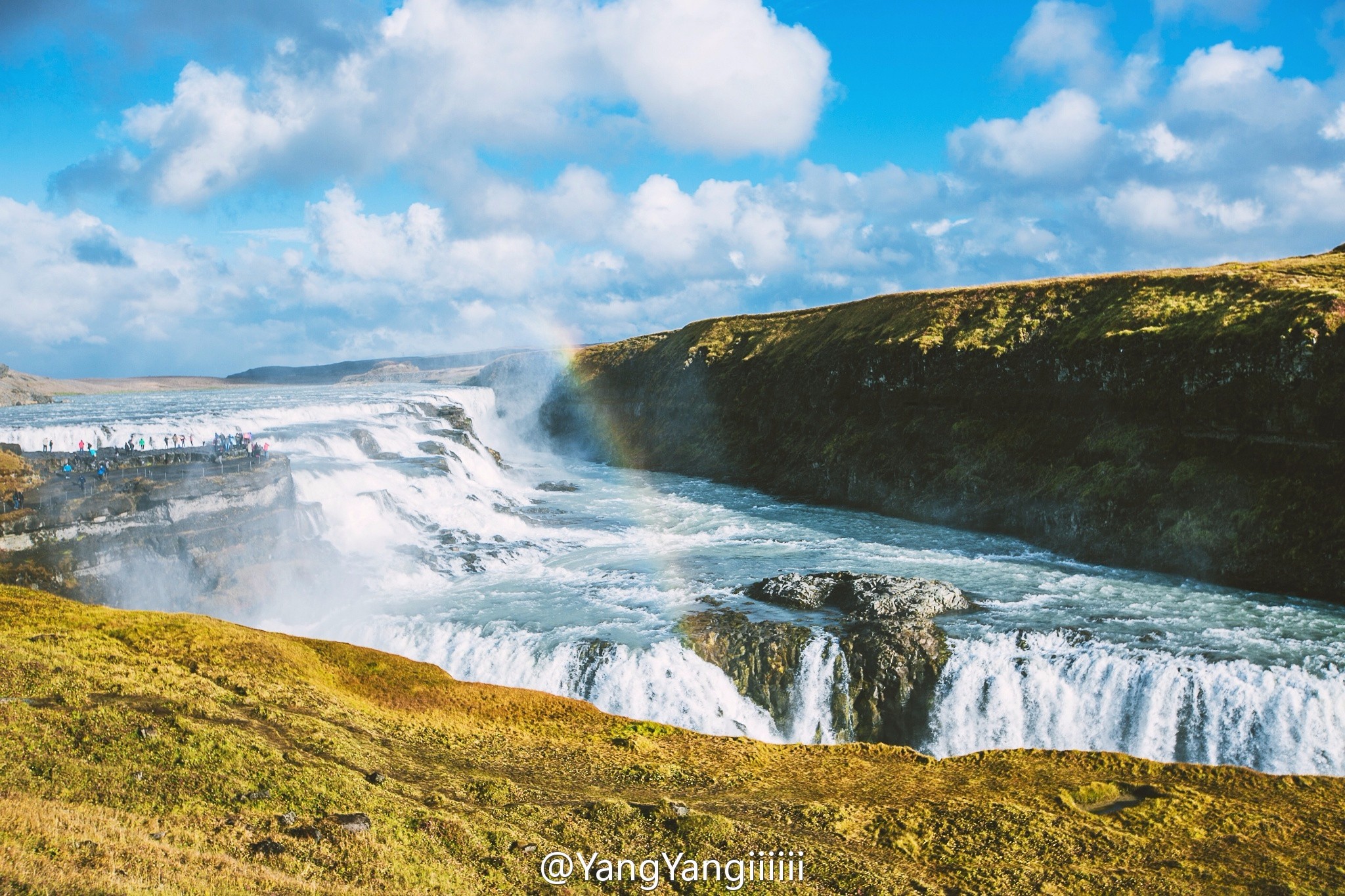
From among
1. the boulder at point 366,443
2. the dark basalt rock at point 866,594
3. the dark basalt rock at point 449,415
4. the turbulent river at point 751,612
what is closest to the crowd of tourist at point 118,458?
the turbulent river at point 751,612

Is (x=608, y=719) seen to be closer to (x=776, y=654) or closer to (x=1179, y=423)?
(x=776, y=654)

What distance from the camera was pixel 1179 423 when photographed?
37.6 m

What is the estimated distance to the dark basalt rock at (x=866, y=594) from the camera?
26859 mm

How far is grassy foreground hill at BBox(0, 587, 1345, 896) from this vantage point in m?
9.98

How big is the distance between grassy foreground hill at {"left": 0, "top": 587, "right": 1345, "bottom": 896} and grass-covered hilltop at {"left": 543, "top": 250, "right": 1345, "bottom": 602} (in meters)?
20.9

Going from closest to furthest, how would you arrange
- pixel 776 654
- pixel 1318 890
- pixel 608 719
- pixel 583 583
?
pixel 1318 890 → pixel 608 719 → pixel 776 654 → pixel 583 583

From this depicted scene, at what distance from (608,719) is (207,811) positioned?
34.2 ft

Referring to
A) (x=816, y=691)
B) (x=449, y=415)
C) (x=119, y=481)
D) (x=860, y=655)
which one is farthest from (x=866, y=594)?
A: (x=449, y=415)

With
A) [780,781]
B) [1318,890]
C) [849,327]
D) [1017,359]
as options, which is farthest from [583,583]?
[849,327]

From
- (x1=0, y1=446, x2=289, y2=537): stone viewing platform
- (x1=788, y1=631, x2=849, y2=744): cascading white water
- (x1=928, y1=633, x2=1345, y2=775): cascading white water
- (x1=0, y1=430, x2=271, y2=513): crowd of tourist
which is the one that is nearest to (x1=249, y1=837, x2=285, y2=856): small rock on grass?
(x1=788, y1=631, x2=849, y2=744): cascading white water

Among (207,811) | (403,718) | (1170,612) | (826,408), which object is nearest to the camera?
(207,811)

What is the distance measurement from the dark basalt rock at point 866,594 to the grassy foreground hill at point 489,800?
8.90 m

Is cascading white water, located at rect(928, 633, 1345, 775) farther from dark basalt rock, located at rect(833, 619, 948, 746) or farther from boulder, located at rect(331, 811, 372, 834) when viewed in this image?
boulder, located at rect(331, 811, 372, 834)

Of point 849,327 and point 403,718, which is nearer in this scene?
point 403,718
